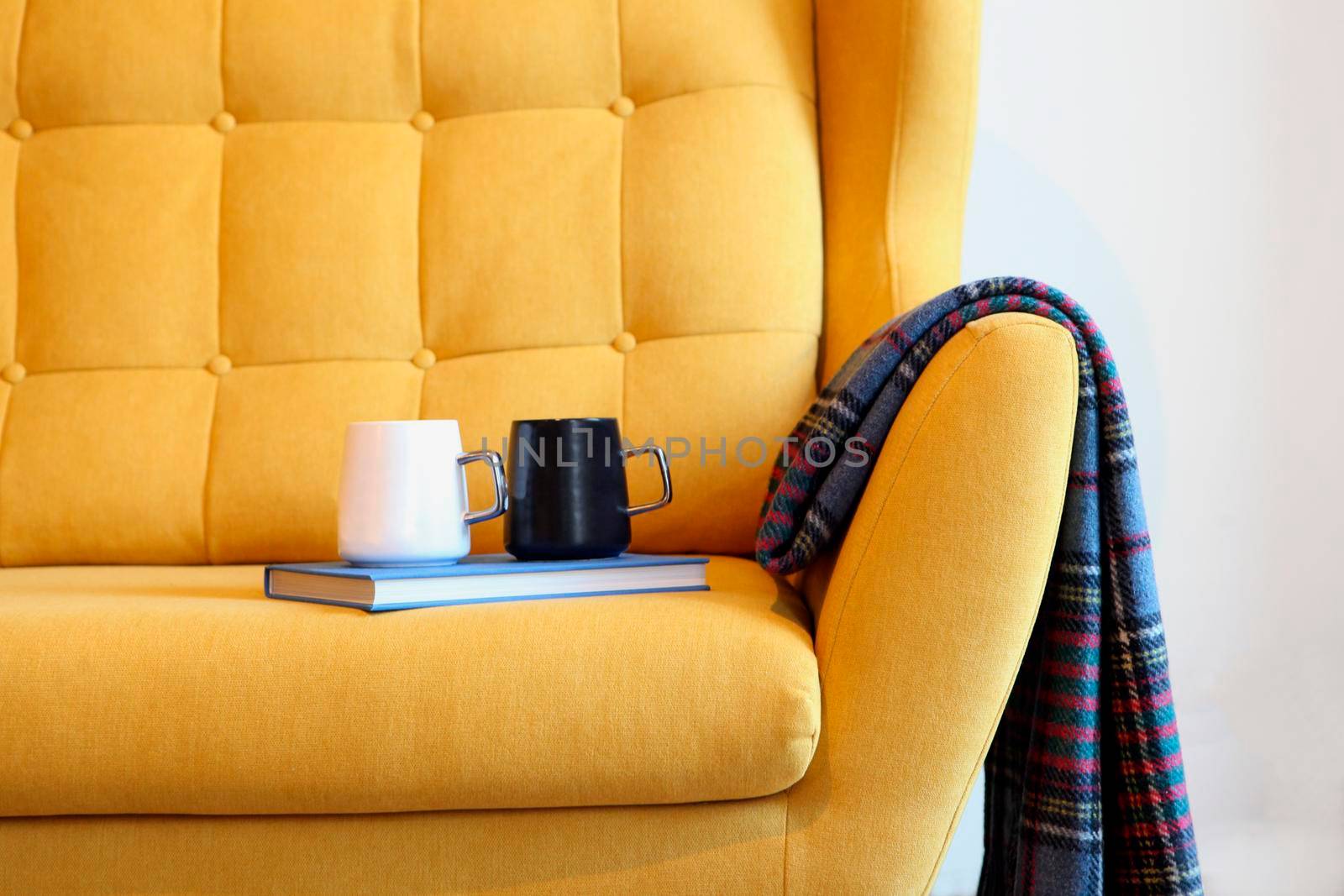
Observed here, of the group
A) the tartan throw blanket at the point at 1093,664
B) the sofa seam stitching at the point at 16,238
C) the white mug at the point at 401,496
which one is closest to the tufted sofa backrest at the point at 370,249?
the sofa seam stitching at the point at 16,238

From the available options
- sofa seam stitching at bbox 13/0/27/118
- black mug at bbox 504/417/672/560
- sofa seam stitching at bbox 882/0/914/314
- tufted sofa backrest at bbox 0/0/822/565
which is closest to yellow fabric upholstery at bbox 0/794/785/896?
black mug at bbox 504/417/672/560

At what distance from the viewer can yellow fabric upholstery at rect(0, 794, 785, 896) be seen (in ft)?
2.47

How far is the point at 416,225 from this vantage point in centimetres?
133

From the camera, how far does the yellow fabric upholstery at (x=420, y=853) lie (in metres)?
0.75

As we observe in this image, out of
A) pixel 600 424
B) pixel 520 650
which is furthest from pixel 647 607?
pixel 600 424

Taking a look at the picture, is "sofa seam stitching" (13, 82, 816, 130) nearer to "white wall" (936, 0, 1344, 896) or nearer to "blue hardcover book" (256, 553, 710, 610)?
"white wall" (936, 0, 1344, 896)

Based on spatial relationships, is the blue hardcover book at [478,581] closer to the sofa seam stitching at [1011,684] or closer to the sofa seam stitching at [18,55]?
the sofa seam stitching at [1011,684]

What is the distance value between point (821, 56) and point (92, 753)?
105 cm

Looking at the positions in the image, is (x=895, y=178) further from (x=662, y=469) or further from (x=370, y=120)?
(x=370, y=120)

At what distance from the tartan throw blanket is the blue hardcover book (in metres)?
0.16

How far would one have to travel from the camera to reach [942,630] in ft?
2.45

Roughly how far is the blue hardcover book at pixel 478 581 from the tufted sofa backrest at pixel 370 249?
Answer: 0.31m

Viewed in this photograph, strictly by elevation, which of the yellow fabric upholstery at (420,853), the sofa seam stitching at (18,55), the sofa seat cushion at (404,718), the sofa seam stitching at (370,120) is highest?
the sofa seam stitching at (18,55)

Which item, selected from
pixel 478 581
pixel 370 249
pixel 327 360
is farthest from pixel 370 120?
pixel 478 581
